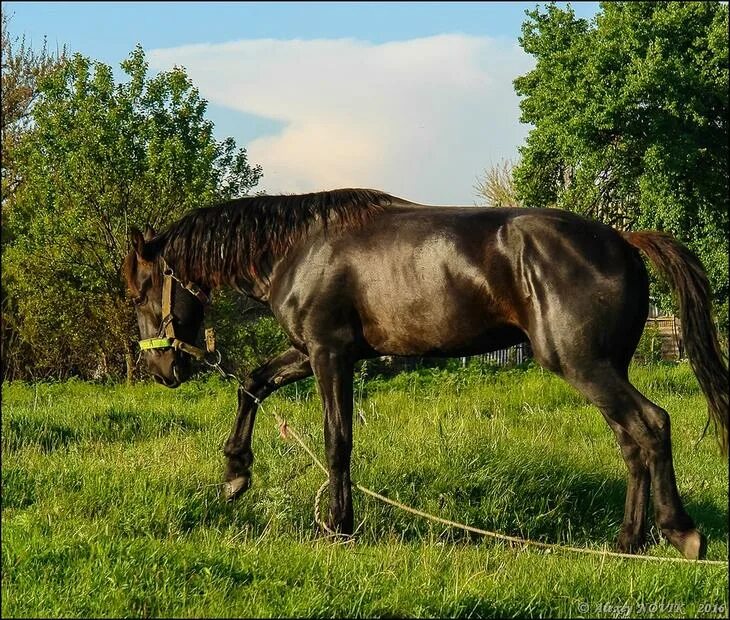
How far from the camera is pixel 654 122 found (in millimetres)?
24812

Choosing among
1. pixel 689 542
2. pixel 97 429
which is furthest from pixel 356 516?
pixel 97 429

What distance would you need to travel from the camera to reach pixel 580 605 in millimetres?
4656

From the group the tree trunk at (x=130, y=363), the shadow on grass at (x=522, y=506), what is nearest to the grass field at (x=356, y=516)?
the shadow on grass at (x=522, y=506)

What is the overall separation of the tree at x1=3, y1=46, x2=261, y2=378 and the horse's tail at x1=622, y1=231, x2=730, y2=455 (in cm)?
1064

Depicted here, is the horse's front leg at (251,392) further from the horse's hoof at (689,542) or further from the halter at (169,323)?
the horse's hoof at (689,542)

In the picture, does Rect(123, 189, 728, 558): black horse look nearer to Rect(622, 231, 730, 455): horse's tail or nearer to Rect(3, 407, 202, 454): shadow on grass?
Rect(622, 231, 730, 455): horse's tail

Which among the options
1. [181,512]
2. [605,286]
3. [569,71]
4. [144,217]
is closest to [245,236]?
[181,512]

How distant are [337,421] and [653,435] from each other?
79.1 inches

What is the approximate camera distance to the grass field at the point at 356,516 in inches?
178

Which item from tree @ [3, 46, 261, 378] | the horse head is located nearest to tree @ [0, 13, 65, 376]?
tree @ [3, 46, 261, 378]

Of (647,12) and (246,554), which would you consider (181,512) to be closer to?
(246,554)

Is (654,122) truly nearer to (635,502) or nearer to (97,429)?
(97,429)

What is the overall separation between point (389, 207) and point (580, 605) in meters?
3.02

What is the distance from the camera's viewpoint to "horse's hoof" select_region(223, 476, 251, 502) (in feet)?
22.4
